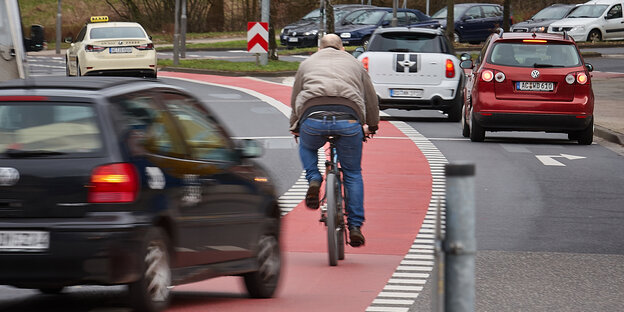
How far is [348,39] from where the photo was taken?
148 ft

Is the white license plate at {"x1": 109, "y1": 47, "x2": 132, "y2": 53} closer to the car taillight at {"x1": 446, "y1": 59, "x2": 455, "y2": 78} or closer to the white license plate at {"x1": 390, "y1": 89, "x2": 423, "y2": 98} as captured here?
the white license plate at {"x1": 390, "y1": 89, "x2": 423, "y2": 98}

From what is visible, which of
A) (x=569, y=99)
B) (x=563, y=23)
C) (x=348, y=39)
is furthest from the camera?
(x=563, y=23)

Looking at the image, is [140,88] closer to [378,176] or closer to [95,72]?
[378,176]

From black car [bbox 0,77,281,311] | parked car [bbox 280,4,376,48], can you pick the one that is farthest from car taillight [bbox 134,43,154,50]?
black car [bbox 0,77,281,311]

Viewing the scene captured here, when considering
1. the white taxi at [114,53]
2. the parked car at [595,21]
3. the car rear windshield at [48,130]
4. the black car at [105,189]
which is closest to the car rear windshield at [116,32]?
the white taxi at [114,53]

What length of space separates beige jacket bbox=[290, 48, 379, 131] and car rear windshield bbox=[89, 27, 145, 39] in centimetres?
2306

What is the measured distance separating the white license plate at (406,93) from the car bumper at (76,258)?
16073 millimetres

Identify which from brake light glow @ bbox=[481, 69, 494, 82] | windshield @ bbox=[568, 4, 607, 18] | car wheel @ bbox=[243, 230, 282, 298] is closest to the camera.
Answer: car wheel @ bbox=[243, 230, 282, 298]

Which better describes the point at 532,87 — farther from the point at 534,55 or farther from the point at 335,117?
the point at 335,117

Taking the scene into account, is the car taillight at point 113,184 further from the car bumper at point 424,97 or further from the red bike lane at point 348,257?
the car bumper at point 424,97

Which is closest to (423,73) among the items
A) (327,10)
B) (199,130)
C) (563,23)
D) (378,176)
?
(378,176)

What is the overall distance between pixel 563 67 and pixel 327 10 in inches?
922

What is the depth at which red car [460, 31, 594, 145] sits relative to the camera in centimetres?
1911

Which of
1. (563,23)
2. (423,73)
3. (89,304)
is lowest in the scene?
(563,23)
